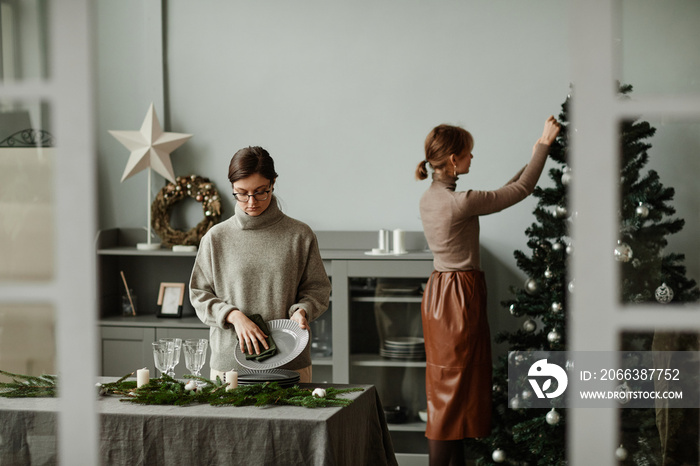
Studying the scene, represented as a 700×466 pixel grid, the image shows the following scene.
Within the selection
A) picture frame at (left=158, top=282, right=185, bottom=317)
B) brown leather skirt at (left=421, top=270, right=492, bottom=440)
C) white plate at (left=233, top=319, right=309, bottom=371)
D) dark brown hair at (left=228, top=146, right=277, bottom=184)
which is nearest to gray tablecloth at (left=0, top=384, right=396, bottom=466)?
white plate at (left=233, top=319, right=309, bottom=371)

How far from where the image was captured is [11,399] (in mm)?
1462

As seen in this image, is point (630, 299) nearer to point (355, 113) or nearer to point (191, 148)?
point (355, 113)

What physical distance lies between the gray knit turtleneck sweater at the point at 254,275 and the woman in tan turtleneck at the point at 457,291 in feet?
2.81

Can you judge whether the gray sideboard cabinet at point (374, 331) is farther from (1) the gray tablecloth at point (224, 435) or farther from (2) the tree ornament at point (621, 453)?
(2) the tree ornament at point (621, 453)

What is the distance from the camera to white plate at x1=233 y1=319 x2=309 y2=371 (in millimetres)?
A: 2521

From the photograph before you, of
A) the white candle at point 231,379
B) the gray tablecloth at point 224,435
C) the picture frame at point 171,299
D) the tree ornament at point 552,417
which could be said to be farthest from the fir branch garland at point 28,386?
the picture frame at point 171,299

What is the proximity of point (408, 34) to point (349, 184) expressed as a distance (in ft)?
3.02

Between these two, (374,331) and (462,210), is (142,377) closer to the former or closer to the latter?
(462,210)

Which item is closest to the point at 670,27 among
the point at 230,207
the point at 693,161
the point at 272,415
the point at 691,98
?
the point at 691,98

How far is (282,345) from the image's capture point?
2562mm

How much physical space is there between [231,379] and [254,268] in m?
0.40

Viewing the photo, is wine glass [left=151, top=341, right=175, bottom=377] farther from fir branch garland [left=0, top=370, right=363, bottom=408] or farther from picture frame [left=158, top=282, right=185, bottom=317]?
picture frame [left=158, top=282, right=185, bottom=317]

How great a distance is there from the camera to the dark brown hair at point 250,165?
255 centimetres

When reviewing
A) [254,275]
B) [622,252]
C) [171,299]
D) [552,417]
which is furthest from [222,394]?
[171,299]
